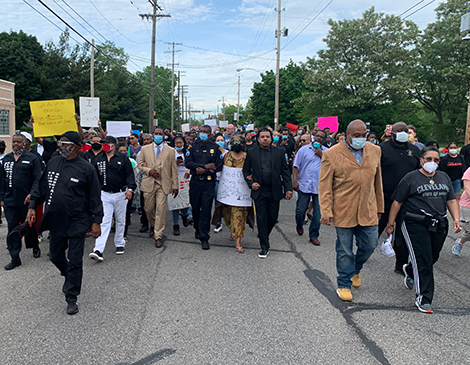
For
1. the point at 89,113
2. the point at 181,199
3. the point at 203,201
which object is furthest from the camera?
the point at 89,113

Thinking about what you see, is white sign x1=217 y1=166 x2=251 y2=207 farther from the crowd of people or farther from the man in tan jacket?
the man in tan jacket

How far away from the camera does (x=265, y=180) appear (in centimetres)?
634

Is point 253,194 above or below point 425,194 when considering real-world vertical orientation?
below

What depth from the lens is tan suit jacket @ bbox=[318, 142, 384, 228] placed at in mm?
4562

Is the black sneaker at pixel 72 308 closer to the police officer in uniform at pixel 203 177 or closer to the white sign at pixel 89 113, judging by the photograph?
the police officer in uniform at pixel 203 177

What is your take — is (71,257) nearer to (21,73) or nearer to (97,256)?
(97,256)

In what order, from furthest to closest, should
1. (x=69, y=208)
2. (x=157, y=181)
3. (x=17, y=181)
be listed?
(x=157, y=181)
(x=17, y=181)
(x=69, y=208)

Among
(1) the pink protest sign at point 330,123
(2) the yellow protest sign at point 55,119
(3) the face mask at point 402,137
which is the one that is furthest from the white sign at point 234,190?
(1) the pink protest sign at point 330,123

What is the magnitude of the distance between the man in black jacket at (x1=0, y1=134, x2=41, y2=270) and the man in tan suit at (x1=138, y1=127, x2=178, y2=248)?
5.94 feet

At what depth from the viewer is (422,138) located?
39.2m

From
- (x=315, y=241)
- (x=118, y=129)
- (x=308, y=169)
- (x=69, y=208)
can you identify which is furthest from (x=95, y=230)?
(x=118, y=129)

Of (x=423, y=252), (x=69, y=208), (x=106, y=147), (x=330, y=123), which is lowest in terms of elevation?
(x=423, y=252)

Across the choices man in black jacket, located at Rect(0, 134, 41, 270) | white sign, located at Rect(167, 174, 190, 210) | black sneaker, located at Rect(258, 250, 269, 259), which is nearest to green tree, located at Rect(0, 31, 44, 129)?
white sign, located at Rect(167, 174, 190, 210)

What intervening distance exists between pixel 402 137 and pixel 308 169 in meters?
2.35
